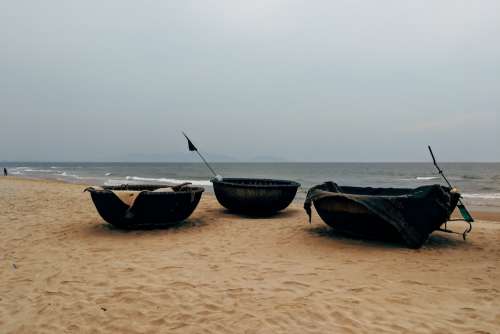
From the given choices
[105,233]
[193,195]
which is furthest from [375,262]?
[105,233]

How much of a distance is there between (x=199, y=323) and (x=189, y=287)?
86cm

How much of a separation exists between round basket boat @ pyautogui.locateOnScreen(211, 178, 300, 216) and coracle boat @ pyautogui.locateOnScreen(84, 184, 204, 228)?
63.7 inches

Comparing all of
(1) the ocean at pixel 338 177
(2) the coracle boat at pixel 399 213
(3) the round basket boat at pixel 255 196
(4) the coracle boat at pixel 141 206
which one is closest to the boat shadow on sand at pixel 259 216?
(3) the round basket boat at pixel 255 196

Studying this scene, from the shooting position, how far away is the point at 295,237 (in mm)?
6535

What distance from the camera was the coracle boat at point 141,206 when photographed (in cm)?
640

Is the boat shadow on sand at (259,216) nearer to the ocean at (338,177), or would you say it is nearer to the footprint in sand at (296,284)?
the footprint in sand at (296,284)

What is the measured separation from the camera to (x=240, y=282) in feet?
13.3

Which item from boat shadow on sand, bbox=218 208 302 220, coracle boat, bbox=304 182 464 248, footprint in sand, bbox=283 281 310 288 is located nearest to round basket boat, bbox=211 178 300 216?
boat shadow on sand, bbox=218 208 302 220

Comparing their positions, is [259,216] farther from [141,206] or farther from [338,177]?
[338,177]

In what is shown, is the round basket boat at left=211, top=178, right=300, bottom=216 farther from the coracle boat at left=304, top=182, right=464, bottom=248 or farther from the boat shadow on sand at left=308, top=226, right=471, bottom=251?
the coracle boat at left=304, top=182, right=464, bottom=248

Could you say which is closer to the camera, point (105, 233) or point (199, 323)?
point (199, 323)

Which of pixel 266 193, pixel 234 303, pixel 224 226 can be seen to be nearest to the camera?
pixel 234 303

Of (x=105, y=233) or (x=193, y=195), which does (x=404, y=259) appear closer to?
(x=193, y=195)

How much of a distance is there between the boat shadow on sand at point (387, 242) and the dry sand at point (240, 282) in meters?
0.04
